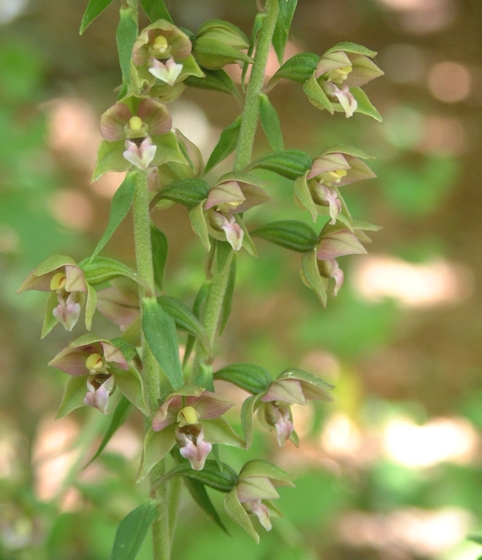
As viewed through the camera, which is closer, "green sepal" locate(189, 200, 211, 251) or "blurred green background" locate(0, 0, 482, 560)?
"green sepal" locate(189, 200, 211, 251)

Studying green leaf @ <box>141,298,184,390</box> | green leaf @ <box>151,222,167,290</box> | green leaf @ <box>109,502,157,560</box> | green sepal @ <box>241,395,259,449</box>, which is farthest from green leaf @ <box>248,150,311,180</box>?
green leaf @ <box>109,502,157,560</box>

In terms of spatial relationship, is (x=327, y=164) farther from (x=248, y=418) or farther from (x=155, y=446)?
(x=155, y=446)

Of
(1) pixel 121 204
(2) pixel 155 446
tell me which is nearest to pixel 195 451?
(2) pixel 155 446

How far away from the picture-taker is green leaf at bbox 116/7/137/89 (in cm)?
135

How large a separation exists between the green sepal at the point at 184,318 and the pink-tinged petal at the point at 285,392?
0.47 ft

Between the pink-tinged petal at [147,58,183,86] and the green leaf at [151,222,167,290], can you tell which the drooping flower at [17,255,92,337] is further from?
the pink-tinged petal at [147,58,183,86]

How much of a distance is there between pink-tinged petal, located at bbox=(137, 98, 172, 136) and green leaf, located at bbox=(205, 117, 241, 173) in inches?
8.1

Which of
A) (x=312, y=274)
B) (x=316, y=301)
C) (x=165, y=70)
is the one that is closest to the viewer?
(x=165, y=70)

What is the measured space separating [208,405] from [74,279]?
0.33 metres

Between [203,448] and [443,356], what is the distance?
181 inches

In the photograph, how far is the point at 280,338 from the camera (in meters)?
5.41

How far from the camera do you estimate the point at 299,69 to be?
146 centimetres

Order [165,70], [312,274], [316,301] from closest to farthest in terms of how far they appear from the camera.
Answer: [165,70] → [312,274] → [316,301]

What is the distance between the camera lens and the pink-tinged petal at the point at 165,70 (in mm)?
1301
